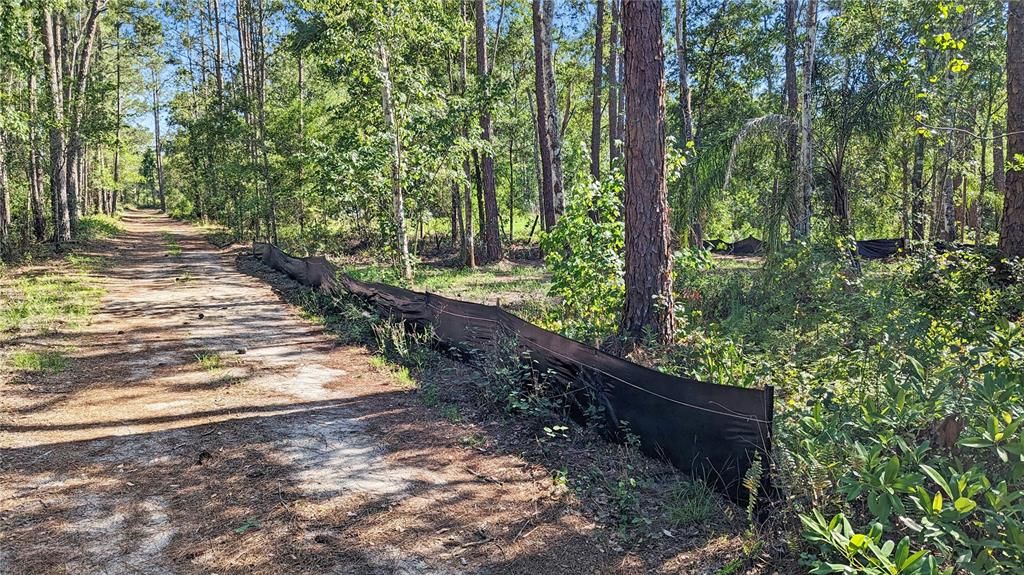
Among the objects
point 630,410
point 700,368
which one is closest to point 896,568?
point 630,410

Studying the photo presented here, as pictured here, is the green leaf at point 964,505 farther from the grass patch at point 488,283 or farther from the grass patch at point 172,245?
the grass patch at point 172,245

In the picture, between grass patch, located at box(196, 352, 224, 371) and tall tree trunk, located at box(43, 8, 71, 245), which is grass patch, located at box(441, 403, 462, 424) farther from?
tall tree trunk, located at box(43, 8, 71, 245)

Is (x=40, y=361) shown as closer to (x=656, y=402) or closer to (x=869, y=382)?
(x=656, y=402)

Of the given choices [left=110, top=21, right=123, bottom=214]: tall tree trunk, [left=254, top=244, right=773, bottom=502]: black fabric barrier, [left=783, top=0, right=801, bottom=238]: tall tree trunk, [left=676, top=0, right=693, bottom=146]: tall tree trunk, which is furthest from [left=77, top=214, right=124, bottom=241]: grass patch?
[left=783, top=0, right=801, bottom=238]: tall tree trunk

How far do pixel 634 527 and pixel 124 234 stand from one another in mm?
30065

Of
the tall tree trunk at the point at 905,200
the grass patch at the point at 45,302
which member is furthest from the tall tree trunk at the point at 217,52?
the tall tree trunk at the point at 905,200

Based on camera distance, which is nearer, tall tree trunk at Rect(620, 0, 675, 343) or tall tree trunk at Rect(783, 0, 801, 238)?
tall tree trunk at Rect(620, 0, 675, 343)

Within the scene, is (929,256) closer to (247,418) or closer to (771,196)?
(771,196)

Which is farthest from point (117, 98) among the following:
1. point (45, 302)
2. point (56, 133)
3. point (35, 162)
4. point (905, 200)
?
point (905, 200)

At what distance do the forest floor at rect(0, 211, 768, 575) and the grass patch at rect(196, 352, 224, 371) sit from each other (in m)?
0.03

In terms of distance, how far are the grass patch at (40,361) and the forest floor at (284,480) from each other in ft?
0.09

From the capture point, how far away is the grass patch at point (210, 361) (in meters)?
6.65

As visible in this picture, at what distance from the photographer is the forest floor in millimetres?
3115

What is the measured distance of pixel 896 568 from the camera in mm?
1652
